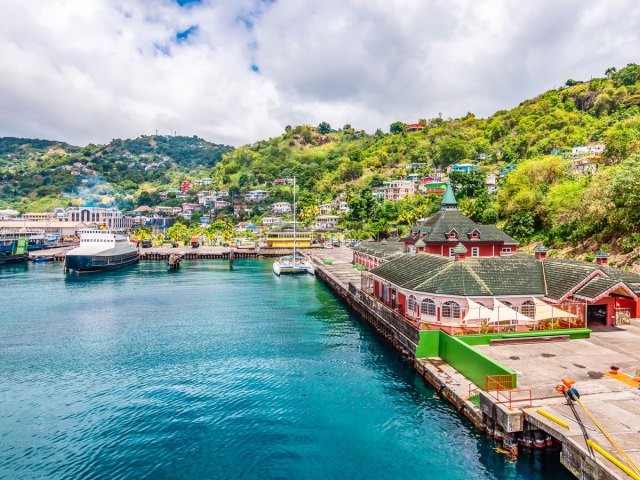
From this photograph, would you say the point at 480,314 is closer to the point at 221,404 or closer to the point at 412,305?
the point at 412,305

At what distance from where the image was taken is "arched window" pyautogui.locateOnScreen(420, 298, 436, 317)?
29.7 metres

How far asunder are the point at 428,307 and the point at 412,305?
2.22 metres

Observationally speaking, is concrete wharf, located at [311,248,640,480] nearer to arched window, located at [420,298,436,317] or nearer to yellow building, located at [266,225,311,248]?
arched window, located at [420,298,436,317]

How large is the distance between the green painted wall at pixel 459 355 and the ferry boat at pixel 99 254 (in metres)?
72.3

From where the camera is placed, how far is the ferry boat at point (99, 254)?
7800cm

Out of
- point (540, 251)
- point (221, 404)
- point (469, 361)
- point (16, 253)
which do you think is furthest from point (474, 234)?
point (16, 253)

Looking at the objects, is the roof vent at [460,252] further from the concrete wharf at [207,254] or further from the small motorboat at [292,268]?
the concrete wharf at [207,254]

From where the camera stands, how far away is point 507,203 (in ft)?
251

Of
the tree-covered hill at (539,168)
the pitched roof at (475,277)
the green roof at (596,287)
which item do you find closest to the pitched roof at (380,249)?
the pitched roof at (475,277)

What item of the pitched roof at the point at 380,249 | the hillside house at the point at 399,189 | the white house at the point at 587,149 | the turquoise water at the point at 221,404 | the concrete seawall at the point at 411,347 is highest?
the white house at the point at 587,149

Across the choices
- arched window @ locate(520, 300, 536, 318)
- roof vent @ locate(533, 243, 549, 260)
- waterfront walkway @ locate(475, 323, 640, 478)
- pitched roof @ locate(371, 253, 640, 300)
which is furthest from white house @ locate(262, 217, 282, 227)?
waterfront walkway @ locate(475, 323, 640, 478)

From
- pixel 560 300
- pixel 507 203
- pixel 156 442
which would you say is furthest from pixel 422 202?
pixel 156 442

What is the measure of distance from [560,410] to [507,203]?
65.5 metres

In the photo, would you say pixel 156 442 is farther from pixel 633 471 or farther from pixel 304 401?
pixel 633 471
